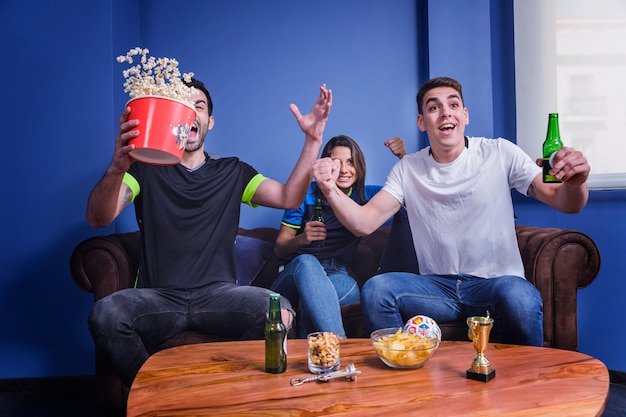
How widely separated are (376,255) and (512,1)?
4.84ft

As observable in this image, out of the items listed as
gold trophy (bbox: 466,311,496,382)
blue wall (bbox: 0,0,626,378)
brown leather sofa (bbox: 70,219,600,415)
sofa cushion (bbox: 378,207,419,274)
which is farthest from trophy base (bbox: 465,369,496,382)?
blue wall (bbox: 0,0,626,378)

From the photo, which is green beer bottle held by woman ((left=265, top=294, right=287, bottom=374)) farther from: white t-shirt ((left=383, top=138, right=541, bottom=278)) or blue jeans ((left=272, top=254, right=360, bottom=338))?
white t-shirt ((left=383, top=138, right=541, bottom=278))

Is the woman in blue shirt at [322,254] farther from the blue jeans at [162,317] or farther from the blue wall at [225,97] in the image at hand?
the blue wall at [225,97]

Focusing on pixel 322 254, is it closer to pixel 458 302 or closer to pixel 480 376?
pixel 458 302

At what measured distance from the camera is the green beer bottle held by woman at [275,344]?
125 cm

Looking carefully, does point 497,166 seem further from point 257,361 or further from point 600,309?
point 257,361

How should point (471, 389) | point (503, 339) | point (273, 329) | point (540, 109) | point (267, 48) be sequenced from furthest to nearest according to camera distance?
point (267, 48) → point (540, 109) → point (503, 339) → point (273, 329) → point (471, 389)

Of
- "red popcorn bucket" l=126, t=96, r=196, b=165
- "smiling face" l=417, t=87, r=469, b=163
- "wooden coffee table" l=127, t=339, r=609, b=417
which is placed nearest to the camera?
"wooden coffee table" l=127, t=339, r=609, b=417

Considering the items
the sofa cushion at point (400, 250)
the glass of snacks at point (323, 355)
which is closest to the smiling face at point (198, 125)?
the sofa cushion at point (400, 250)

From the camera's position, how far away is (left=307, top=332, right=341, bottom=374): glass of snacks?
47.5 inches

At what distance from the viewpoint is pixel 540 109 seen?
2.69 metres

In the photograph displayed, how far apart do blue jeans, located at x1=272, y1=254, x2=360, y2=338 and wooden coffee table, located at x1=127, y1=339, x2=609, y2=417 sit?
1.54 ft

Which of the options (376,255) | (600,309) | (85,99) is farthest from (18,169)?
(600,309)

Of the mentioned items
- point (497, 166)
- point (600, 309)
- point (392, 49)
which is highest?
point (392, 49)
